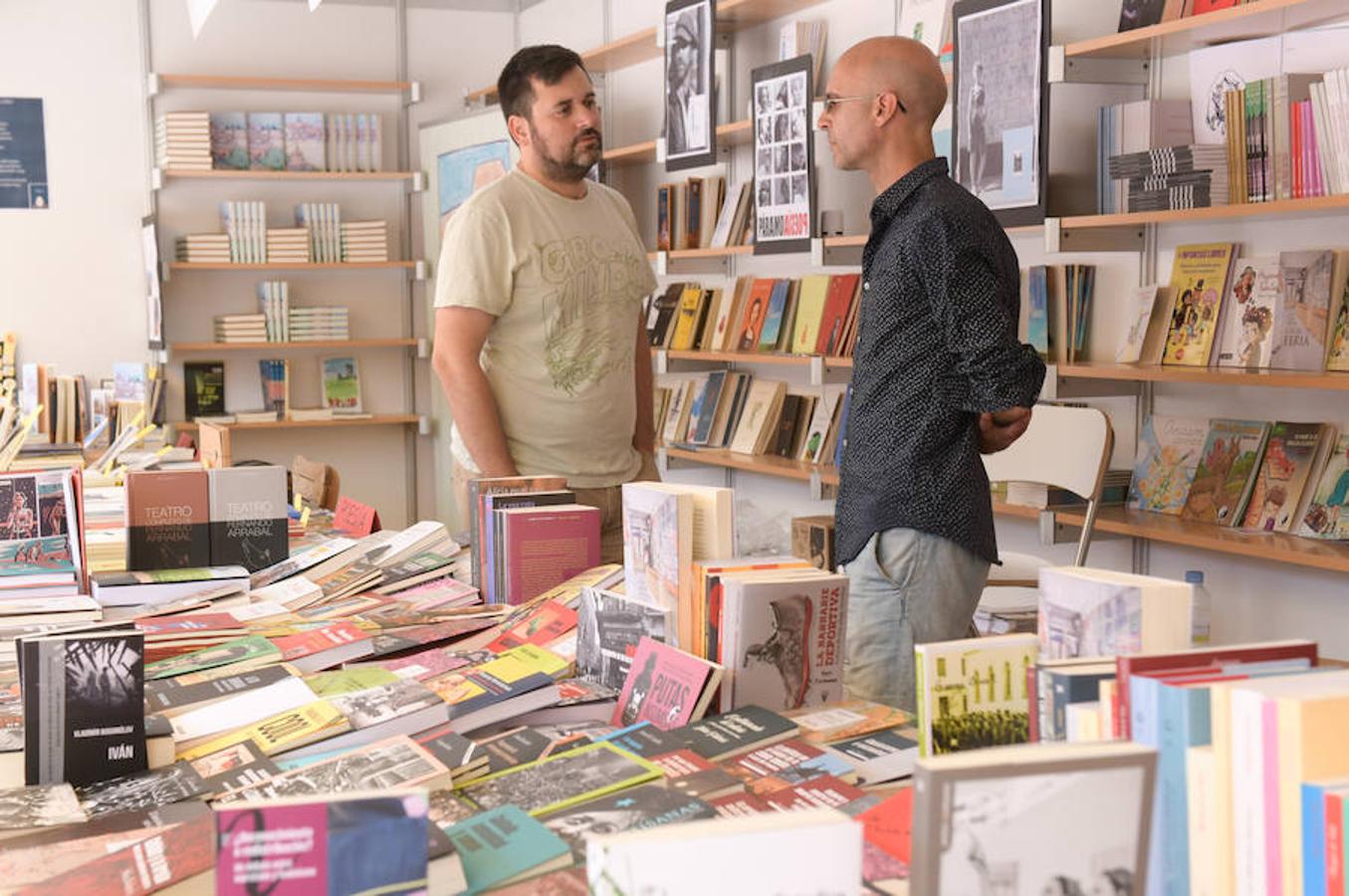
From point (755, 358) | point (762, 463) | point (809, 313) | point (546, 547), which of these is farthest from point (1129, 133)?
point (546, 547)

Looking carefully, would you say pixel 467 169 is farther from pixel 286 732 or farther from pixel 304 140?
pixel 286 732

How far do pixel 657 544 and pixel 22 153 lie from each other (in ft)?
18.2

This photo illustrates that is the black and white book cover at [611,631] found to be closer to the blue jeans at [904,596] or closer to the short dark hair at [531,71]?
the blue jeans at [904,596]

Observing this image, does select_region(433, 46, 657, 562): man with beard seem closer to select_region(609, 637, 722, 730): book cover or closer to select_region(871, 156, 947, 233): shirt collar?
select_region(871, 156, 947, 233): shirt collar

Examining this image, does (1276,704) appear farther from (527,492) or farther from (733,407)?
(733,407)

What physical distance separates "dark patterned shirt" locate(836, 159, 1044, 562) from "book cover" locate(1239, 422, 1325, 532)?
1225 mm

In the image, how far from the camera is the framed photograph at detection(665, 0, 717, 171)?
5109 mm

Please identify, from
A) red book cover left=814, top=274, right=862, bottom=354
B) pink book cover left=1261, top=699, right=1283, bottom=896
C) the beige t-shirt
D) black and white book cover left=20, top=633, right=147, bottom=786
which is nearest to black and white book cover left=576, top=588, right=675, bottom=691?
black and white book cover left=20, top=633, right=147, bottom=786

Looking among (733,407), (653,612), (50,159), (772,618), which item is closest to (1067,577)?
(772,618)

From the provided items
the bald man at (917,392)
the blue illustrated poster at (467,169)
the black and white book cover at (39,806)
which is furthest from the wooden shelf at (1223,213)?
the blue illustrated poster at (467,169)

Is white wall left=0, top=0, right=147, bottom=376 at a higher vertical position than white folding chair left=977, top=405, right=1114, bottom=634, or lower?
higher

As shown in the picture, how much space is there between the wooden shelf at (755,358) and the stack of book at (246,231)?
2.26 metres

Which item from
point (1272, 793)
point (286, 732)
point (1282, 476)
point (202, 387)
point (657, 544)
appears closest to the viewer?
point (1272, 793)

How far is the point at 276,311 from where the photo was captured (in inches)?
269
